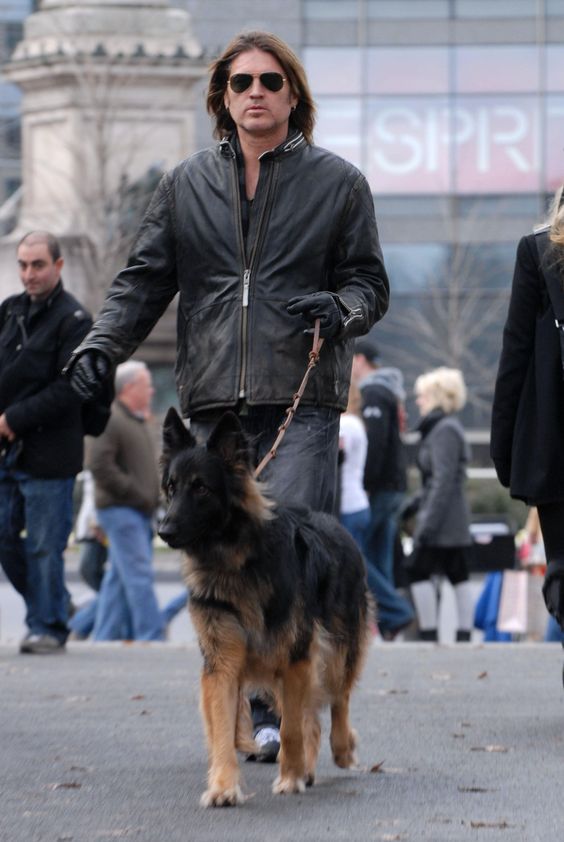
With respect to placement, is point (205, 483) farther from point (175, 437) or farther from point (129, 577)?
point (129, 577)

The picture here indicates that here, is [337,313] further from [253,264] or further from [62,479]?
[62,479]

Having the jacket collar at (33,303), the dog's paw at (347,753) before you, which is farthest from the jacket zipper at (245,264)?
the jacket collar at (33,303)

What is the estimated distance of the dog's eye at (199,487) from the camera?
595 cm

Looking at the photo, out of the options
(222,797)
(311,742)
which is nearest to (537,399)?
(311,742)

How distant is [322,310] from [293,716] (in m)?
1.36

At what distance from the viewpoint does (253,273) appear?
680cm

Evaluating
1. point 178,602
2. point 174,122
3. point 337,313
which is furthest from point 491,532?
point 337,313

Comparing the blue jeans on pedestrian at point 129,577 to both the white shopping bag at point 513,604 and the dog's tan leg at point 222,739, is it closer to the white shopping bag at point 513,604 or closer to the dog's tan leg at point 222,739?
the white shopping bag at point 513,604

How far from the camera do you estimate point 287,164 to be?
22.7ft

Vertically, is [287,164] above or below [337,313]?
above

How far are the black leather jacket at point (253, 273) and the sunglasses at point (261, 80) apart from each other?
0.69 feet

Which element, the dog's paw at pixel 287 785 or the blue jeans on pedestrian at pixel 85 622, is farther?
the blue jeans on pedestrian at pixel 85 622

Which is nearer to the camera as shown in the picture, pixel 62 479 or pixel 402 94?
pixel 62 479

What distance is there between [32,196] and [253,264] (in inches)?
784
